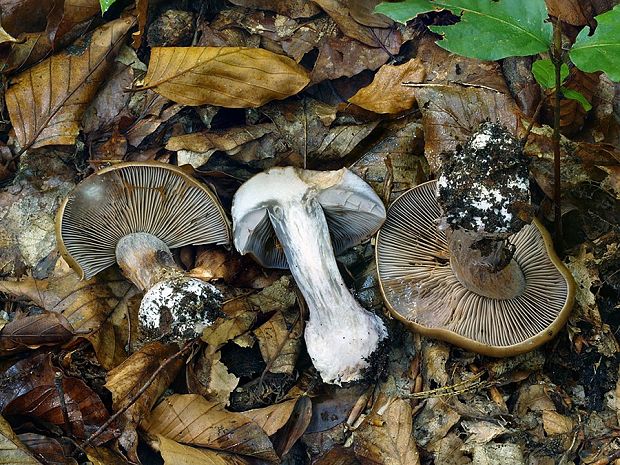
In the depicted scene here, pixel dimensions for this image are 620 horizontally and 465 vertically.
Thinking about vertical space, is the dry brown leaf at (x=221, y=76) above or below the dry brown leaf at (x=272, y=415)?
above

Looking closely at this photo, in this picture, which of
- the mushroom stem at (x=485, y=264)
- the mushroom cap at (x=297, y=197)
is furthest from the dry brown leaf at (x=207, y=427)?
the mushroom stem at (x=485, y=264)

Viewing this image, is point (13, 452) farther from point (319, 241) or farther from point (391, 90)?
point (391, 90)

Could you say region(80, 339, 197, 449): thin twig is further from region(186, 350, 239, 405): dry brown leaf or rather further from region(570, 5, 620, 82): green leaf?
region(570, 5, 620, 82): green leaf

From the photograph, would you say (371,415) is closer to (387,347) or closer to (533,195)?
(387,347)

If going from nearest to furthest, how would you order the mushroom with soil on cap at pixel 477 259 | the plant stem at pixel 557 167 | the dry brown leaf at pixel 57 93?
the mushroom with soil on cap at pixel 477 259 → the plant stem at pixel 557 167 → the dry brown leaf at pixel 57 93

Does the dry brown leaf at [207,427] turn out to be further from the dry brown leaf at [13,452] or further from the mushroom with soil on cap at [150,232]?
the dry brown leaf at [13,452]

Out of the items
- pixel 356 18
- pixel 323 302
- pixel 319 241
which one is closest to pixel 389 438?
pixel 323 302

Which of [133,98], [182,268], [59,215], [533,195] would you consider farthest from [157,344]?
[533,195]

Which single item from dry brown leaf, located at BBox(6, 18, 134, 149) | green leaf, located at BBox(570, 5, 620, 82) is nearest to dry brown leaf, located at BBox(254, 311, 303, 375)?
dry brown leaf, located at BBox(6, 18, 134, 149)

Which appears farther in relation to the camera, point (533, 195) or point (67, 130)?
point (67, 130)
